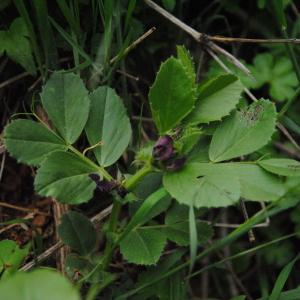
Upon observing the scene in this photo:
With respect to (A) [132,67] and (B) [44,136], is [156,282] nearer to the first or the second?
(B) [44,136]

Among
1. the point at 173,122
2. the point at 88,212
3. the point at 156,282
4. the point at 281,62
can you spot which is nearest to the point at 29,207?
the point at 88,212

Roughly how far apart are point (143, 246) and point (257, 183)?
367mm

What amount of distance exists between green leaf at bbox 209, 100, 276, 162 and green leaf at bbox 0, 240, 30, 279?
1.99 ft

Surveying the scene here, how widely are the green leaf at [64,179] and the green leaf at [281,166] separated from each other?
1.54 feet

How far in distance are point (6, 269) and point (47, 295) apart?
53 cm

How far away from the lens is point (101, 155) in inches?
57.6

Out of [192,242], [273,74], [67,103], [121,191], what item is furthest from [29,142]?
[273,74]

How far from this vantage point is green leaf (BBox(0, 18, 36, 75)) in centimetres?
175

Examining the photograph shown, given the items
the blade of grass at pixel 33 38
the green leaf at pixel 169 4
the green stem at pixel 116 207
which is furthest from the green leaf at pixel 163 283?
the green leaf at pixel 169 4

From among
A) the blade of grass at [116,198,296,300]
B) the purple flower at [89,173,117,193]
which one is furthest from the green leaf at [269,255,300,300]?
the purple flower at [89,173,117,193]

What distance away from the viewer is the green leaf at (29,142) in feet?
4.59

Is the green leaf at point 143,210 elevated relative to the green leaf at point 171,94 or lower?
lower

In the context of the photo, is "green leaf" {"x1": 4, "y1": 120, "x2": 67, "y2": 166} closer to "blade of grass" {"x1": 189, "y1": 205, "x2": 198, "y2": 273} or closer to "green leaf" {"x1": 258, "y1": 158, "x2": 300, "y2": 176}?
"blade of grass" {"x1": 189, "y1": 205, "x2": 198, "y2": 273}

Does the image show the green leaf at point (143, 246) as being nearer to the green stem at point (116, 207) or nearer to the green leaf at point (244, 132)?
the green stem at point (116, 207)
